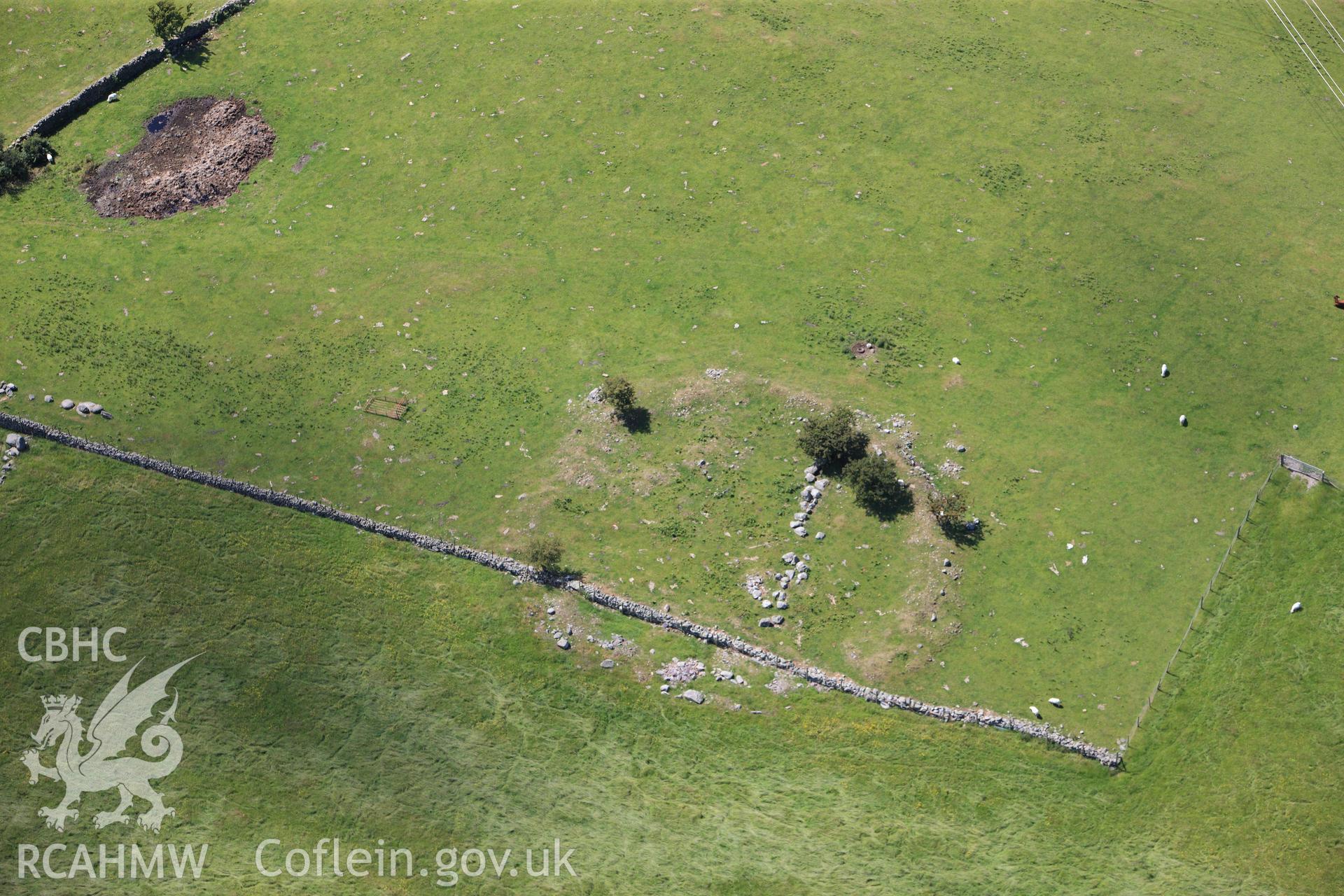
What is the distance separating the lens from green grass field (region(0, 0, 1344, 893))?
1465 inches

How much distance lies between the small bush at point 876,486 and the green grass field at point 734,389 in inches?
28.4

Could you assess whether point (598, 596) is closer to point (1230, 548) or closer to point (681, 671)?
point (681, 671)

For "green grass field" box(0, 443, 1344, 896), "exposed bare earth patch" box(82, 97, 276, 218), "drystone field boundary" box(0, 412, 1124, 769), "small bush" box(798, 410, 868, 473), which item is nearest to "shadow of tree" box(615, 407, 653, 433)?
"small bush" box(798, 410, 868, 473)

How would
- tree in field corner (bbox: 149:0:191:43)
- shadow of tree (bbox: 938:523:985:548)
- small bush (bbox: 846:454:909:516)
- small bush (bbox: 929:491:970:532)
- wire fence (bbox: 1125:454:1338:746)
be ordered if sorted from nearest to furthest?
wire fence (bbox: 1125:454:1338:746) → small bush (bbox: 929:491:970:532) → shadow of tree (bbox: 938:523:985:548) → small bush (bbox: 846:454:909:516) → tree in field corner (bbox: 149:0:191:43)

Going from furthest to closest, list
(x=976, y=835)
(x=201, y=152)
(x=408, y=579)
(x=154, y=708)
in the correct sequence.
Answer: (x=201, y=152) < (x=408, y=579) < (x=154, y=708) < (x=976, y=835)

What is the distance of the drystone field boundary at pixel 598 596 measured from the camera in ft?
124

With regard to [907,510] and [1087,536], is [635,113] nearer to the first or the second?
[907,510]

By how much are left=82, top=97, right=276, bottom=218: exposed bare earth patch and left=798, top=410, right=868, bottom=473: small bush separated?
39249 millimetres

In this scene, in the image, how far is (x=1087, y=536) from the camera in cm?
4216

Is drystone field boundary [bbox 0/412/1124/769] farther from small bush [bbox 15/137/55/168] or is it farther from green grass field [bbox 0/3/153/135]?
green grass field [bbox 0/3/153/135]

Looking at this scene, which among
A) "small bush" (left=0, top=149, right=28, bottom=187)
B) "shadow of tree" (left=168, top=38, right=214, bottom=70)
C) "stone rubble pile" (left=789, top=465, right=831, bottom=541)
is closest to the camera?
"stone rubble pile" (left=789, top=465, right=831, bottom=541)

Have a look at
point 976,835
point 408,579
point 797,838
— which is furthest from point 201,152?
point 976,835

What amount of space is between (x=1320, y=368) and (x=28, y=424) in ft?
221

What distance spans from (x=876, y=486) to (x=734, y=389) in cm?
912
